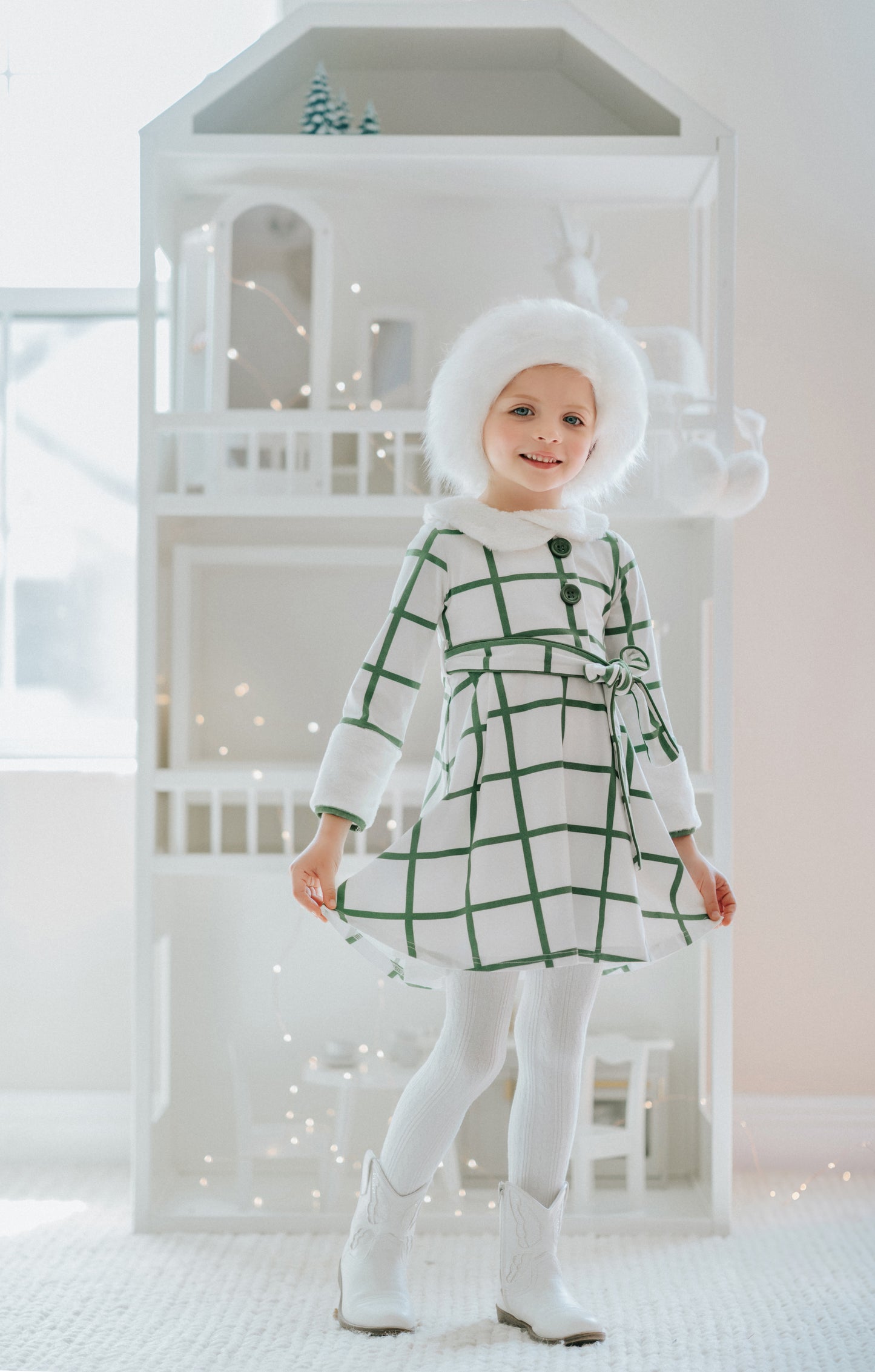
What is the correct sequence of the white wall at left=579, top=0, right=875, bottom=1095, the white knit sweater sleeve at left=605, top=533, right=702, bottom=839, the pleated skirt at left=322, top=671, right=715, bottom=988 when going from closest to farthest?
the pleated skirt at left=322, top=671, right=715, bottom=988 → the white knit sweater sleeve at left=605, top=533, right=702, bottom=839 → the white wall at left=579, top=0, right=875, bottom=1095

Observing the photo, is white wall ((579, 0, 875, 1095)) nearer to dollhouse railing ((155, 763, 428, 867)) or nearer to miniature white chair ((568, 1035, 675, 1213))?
miniature white chair ((568, 1035, 675, 1213))

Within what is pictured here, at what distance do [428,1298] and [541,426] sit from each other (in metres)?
0.95

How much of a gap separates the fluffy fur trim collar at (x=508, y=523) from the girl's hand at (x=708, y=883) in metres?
0.34

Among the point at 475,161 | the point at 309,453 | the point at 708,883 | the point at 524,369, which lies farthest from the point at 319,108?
the point at 708,883

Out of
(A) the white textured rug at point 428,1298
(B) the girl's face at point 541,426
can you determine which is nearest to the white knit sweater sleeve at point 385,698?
(B) the girl's face at point 541,426

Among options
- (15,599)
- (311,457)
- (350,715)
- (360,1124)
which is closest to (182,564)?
(311,457)

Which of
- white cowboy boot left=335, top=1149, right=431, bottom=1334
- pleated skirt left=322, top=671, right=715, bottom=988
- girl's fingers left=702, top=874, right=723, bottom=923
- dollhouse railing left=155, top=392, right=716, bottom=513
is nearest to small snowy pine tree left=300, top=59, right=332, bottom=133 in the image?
dollhouse railing left=155, top=392, right=716, bottom=513

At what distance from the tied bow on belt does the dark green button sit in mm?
117

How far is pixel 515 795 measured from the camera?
3.41 feet

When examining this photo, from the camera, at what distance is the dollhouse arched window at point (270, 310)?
1449 mm

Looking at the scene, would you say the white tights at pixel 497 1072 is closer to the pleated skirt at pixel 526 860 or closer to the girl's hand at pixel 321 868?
the pleated skirt at pixel 526 860

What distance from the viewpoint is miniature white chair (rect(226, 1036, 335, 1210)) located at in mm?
1465

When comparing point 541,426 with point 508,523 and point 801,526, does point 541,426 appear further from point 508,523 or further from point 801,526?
point 801,526

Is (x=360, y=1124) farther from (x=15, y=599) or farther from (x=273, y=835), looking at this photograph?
(x=15, y=599)
